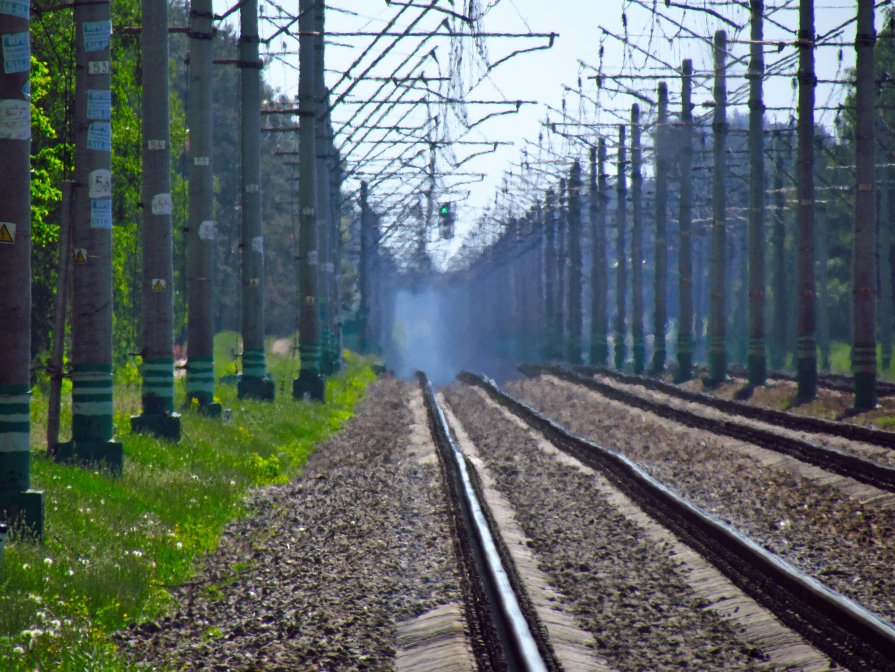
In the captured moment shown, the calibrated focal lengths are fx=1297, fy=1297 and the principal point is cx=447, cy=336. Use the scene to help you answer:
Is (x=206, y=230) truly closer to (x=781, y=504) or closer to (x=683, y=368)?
(x=781, y=504)

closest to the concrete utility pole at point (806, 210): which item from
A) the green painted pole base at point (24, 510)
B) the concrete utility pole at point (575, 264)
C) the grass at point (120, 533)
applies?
the grass at point (120, 533)

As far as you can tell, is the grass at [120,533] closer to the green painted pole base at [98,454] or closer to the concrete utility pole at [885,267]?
the green painted pole base at [98,454]

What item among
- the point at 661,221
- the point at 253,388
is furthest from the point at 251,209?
the point at 661,221

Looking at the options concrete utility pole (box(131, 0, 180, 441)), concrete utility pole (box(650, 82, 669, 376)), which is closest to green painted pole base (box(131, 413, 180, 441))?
concrete utility pole (box(131, 0, 180, 441))

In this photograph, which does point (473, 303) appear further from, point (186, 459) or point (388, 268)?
point (186, 459)

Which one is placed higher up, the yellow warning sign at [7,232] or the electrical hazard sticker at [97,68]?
the electrical hazard sticker at [97,68]

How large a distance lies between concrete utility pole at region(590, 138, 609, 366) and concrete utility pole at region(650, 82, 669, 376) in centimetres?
684

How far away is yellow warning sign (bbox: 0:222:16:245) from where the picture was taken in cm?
948

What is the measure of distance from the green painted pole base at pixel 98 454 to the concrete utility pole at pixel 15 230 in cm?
435

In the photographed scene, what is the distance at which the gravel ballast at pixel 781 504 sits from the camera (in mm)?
10077

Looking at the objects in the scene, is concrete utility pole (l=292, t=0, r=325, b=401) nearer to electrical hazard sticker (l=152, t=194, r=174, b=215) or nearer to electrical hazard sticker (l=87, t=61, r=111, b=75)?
electrical hazard sticker (l=152, t=194, r=174, b=215)

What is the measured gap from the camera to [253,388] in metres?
28.7

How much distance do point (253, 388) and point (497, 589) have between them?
20.3 metres

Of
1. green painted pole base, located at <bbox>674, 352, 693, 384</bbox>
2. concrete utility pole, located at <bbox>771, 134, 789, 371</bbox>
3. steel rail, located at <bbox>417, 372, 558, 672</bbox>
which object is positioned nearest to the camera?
steel rail, located at <bbox>417, 372, 558, 672</bbox>
